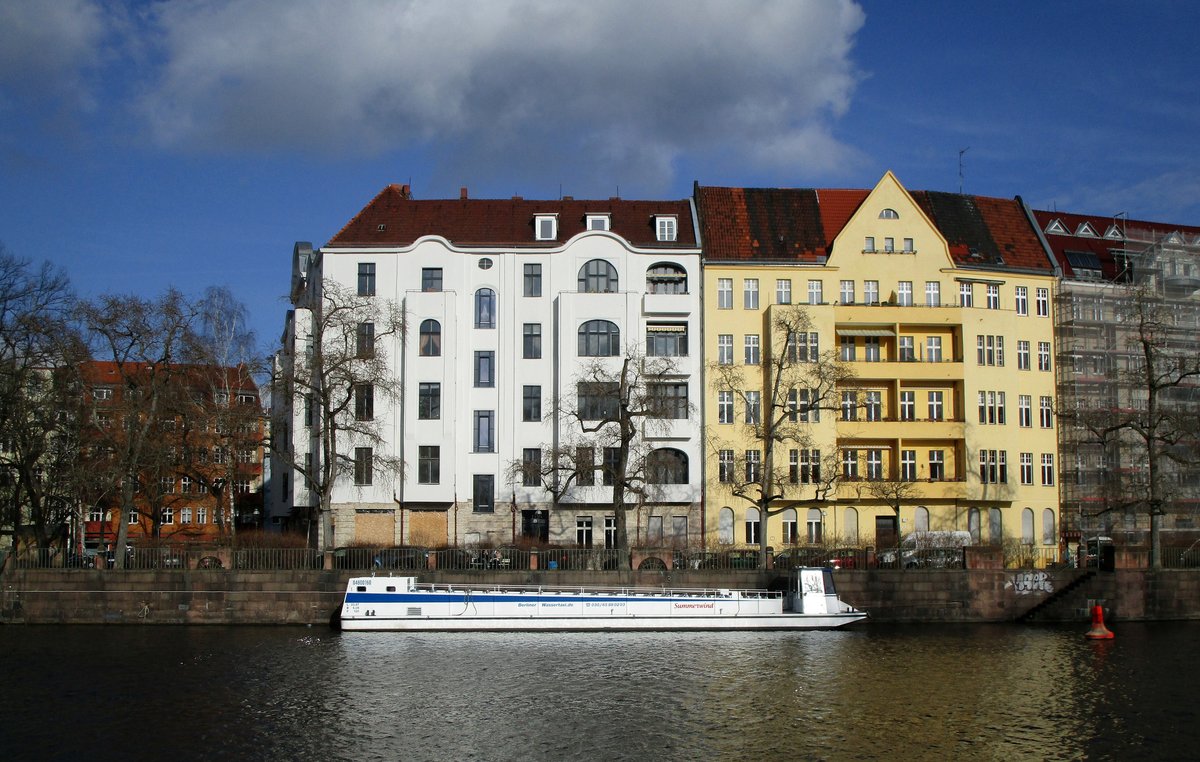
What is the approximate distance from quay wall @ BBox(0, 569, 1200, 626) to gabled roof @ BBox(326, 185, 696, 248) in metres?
21.4

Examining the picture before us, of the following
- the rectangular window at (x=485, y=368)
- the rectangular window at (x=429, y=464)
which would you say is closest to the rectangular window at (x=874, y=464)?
the rectangular window at (x=485, y=368)

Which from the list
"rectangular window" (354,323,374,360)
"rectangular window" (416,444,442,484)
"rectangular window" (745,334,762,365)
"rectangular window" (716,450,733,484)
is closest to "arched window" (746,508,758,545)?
"rectangular window" (716,450,733,484)

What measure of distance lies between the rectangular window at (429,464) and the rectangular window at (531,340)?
7.22m

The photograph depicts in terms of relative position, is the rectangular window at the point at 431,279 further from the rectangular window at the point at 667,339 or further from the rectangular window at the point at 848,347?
the rectangular window at the point at 848,347

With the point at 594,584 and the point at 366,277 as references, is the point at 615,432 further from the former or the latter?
the point at 366,277

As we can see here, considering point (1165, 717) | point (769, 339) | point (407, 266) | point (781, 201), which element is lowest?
point (1165, 717)

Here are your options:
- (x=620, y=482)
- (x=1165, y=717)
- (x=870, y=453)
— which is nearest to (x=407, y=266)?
(x=620, y=482)

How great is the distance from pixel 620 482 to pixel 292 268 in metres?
36.1

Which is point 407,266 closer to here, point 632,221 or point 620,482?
point 632,221

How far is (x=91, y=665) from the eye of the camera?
4041cm

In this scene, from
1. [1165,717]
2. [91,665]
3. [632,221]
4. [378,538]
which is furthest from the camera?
[632,221]

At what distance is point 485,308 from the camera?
66.6 meters

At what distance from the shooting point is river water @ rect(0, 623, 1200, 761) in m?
29.8

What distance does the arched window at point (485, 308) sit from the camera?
218ft
